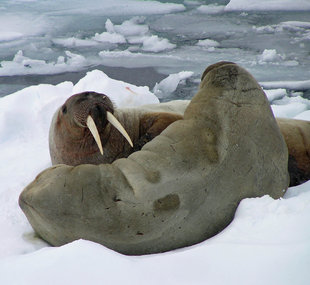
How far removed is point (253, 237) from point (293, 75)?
17.9 feet

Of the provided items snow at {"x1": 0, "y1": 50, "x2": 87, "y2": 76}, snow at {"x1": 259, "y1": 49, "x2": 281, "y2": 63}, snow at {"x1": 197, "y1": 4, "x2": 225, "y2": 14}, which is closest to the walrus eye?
snow at {"x1": 0, "y1": 50, "x2": 87, "y2": 76}

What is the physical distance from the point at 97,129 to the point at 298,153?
157 centimetres

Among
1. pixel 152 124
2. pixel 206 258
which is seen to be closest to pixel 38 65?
pixel 152 124

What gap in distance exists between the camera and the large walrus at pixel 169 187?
2943 millimetres

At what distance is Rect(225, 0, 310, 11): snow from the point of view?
33.4 feet

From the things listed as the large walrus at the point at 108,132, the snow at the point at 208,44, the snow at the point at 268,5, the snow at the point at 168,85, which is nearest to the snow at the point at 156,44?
the snow at the point at 208,44

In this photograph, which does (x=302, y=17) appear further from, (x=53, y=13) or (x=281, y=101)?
(x=53, y=13)

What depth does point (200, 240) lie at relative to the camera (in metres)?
3.08

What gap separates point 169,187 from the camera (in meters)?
2.97

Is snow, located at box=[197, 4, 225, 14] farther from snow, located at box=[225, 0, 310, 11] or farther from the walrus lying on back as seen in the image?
the walrus lying on back

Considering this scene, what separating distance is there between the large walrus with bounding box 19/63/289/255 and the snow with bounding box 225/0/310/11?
751 centimetres

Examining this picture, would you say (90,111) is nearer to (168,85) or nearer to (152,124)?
(152,124)

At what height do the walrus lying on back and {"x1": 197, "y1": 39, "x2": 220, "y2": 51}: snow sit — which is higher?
the walrus lying on back

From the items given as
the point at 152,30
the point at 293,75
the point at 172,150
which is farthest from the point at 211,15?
the point at 172,150
